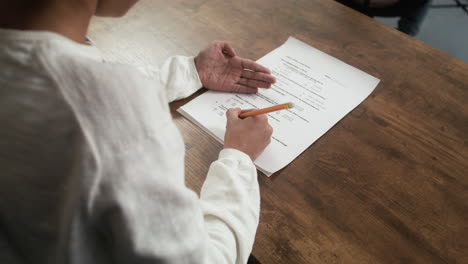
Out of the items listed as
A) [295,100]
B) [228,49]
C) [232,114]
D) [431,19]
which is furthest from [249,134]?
[431,19]

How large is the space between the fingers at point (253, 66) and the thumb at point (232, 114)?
16 centimetres

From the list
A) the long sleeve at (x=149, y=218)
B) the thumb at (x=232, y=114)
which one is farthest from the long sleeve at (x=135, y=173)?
the thumb at (x=232, y=114)

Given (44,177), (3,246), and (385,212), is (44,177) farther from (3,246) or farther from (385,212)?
(385,212)

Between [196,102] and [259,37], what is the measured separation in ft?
1.10

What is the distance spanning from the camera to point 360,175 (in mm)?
721

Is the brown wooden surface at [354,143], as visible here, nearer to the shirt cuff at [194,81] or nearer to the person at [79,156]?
the shirt cuff at [194,81]

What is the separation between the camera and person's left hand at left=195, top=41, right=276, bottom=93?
0.90 metres

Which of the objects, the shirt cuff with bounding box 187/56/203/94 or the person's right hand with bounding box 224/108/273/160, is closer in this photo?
the person's right hand with bounding box 224/108/273/160

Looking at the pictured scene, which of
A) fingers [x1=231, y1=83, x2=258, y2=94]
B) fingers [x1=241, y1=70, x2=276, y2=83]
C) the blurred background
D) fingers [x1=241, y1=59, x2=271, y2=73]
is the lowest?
fingers [x1=231, y1=83, x2=258, y2=94]

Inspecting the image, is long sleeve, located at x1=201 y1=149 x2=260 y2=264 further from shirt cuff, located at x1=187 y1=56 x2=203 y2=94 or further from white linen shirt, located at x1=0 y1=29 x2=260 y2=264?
shirt cuff, located at x1=187 y1=56 x2=203 y2=94

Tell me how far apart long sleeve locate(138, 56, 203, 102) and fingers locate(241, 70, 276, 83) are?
4.7 inches

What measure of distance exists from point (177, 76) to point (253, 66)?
0.65 feet

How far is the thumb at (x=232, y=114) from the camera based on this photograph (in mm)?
784

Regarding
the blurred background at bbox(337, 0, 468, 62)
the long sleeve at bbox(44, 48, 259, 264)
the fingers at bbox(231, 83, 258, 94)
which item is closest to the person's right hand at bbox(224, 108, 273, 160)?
the fingers at bbox(231, 83, 258, 94)
